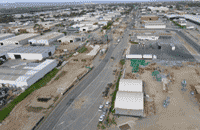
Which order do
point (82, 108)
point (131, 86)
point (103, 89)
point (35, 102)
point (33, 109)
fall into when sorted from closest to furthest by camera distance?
point (82, 108)
point (33, 109)
point (35, 102)
point (131, 86)
point (103, 89)

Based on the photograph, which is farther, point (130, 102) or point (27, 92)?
point (27, 92)

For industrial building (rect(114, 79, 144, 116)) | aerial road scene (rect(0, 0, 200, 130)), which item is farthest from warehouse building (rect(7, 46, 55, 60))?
industrial building (rect(114, 79, 144, 116))

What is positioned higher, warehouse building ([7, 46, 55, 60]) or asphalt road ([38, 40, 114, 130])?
warehouse building ([7, 46, 55, 60])

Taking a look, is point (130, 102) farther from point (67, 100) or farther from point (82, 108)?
point (67, 100)

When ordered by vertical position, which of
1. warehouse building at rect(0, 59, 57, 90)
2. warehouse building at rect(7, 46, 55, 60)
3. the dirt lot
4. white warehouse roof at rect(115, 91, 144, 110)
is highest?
warehouse building at rect(7, 46, 55, 60)

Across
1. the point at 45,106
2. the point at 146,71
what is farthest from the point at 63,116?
the point at 146,71

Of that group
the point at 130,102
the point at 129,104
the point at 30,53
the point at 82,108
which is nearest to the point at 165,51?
the point at 130,102

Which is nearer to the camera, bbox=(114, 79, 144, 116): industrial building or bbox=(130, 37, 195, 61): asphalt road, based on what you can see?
bbox=(114, 79, 144, 116): industrial building

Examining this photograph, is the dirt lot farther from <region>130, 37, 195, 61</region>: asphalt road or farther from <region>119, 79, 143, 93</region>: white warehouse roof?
<region>130, 37, 195, 61</region>: asphalt road
